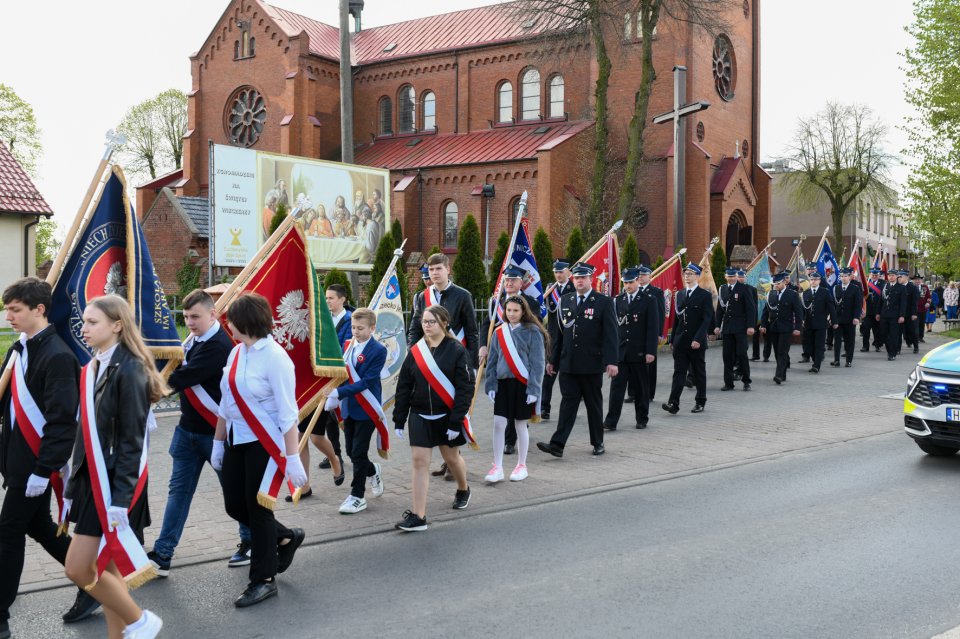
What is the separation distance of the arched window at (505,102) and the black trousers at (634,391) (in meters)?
31.0

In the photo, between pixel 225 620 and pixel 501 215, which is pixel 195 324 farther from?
pixel 501 215

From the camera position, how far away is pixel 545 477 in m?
8.55

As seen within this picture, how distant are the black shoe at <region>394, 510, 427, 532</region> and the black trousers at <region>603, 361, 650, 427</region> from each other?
16.6 ft

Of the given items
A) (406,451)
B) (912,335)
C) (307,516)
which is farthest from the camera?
(912,335)

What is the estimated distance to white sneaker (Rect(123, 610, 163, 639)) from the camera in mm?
4016

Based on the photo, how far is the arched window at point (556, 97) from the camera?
3972 centimetres

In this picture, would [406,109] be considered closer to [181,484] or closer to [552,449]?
[552,449]

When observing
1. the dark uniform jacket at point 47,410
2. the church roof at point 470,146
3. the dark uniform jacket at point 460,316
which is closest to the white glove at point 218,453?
the dark uniform jacket at point 47,410

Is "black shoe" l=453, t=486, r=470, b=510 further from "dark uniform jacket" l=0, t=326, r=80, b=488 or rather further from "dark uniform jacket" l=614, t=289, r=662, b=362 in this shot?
"dark uniform jacket" l=614, t=289, r=662, b=362

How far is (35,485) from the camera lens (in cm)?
432

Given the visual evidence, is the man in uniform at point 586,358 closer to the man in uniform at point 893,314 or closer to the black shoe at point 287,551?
the black shoe at point 287,551

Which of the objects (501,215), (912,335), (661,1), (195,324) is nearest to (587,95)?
(501,215)

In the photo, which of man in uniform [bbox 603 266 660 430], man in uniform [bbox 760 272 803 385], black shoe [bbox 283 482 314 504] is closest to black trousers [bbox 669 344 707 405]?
man in uniform [bbox 603 266 660 430]

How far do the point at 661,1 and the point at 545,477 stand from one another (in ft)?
71.4
